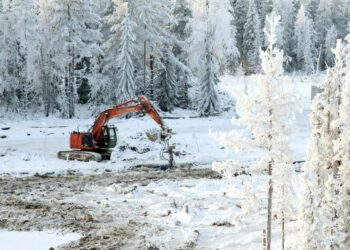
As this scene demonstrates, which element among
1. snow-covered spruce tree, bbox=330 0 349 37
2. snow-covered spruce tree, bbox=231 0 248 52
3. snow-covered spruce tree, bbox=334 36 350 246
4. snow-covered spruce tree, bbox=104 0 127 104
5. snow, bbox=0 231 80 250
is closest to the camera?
snow-covered spruce tree, bbox=334 36 350 246

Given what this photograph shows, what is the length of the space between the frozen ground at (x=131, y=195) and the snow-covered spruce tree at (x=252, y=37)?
43.5m

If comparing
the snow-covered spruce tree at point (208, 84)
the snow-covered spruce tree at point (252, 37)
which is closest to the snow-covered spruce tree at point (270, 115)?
the snow-covered spruce tree at point (208, 84)

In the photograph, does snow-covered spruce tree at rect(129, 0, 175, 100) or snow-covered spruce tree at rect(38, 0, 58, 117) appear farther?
snow-covered spruce tree at rect(129, 0, 175, 100)

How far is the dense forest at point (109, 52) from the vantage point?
1786 inches

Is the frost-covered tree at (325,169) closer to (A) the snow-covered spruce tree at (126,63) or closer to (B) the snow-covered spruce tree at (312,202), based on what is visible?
(B) the snow-covered spruce tree at (312,202)

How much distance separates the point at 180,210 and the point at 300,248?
803 centimetres

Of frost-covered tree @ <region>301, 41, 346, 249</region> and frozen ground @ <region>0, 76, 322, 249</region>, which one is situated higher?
frost-covered tree @ <region>301, 41, 346, 249</region>

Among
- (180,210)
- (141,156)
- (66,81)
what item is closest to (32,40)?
(66,81)

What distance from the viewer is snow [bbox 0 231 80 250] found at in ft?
51.1

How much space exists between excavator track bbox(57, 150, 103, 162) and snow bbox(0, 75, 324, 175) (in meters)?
0.40

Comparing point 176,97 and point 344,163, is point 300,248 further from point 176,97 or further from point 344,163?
point 176,97

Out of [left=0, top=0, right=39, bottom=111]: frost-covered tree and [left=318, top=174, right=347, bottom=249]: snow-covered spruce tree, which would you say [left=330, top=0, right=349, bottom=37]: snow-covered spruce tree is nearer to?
[left=0, top=0, right=39, bottom=111]: frost-covered tree

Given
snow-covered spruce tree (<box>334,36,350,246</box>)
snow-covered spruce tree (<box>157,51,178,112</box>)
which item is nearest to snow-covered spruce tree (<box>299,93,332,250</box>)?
snow-covered spruce tree (<box>334,36,350,246</box>)

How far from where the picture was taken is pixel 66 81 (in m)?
48.9
